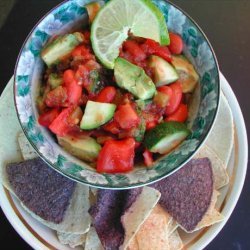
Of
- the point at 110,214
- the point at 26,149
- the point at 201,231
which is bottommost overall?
the point at 201,231

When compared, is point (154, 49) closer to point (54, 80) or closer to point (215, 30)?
point (54, 80)

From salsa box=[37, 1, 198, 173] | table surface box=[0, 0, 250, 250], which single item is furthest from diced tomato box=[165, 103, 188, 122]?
table surface box=[0, 0, 250, 250]

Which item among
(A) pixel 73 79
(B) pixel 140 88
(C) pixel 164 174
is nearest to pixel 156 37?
(B) pixel 140 88

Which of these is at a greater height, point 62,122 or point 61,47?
point 61,47

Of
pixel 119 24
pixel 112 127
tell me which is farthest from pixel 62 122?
pixel 119 24

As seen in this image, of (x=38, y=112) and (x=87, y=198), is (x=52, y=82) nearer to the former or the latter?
(x=38, y=112)

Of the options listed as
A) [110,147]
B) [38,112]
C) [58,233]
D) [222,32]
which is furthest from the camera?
[222,32]
